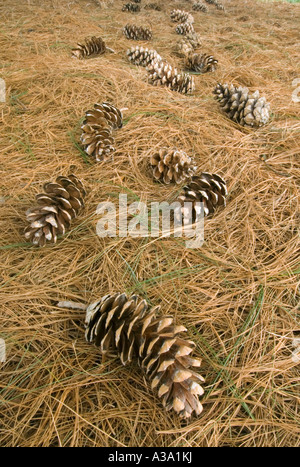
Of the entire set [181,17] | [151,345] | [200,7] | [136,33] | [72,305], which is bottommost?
[72,305]

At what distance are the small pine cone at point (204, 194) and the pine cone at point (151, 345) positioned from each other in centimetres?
64

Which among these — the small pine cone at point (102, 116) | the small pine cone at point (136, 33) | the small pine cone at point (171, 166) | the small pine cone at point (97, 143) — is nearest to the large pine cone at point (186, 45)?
the small pine cone at point (136, 33)

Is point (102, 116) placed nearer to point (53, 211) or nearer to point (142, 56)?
point (53, 211)

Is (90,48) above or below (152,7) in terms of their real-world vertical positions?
below

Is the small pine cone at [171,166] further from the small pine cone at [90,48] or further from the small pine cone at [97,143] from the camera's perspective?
the small pine cone at [90,48]

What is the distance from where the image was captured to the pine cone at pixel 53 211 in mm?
1502

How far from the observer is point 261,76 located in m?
2.95

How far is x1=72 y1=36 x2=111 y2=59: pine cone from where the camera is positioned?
2955 millimetres

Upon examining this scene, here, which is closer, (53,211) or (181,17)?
(53,211)

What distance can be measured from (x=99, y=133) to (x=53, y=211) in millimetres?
714

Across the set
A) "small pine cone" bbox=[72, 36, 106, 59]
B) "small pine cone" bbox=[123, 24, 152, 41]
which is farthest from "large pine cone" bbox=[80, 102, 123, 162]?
"small pine cone" bbox=[123, 24, 152, 41]

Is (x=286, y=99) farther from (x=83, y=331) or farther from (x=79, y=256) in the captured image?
(x=83, y=331)

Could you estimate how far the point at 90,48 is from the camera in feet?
10.0

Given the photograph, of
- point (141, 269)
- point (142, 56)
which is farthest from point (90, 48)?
point (141, 269)
